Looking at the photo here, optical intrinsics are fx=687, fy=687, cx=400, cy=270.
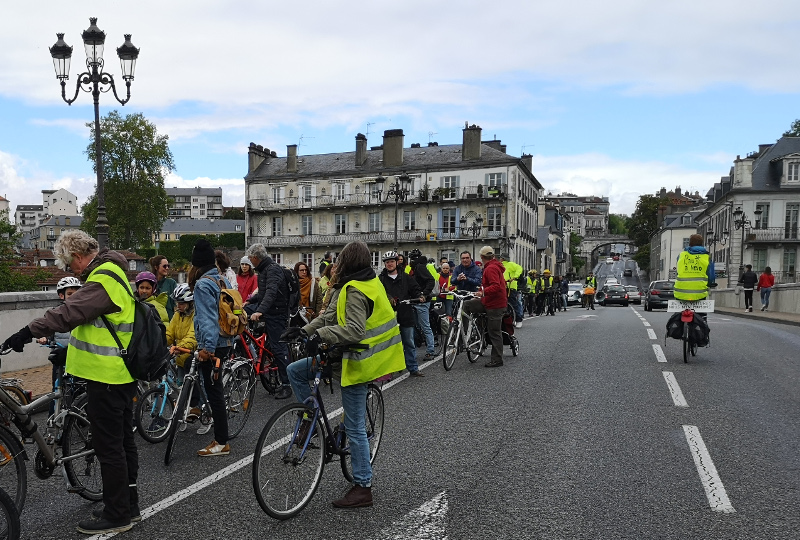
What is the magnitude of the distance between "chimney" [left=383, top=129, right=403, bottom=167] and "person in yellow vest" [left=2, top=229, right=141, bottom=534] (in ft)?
212

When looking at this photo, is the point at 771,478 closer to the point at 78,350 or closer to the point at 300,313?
the point at 78,350

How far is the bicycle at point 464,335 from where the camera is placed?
1136 centimetres

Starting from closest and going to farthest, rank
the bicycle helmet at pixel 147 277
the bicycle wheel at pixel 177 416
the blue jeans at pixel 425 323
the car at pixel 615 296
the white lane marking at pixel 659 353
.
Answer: the bicycle wheel at pixel 177 416
the bicycle helmet at pixel 147 277
the white lane marking at pixel 659 353
the blue jeans at pixel 425 323
the car at pixel 615 296

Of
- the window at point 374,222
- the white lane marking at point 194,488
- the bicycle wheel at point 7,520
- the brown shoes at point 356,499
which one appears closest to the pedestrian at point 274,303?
the white lane marking at point 194,488

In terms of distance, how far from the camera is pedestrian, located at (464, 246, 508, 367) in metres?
11.5

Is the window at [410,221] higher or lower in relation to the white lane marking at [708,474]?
higher

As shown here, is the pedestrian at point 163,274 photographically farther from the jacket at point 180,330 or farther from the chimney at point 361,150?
the chimney at point 361,150

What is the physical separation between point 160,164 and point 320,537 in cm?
6504

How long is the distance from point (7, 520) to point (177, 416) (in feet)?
7.70

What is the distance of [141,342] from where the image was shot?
4.62 m

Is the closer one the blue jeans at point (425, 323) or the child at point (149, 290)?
the child at point (149, 290)

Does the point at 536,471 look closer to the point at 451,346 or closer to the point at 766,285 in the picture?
the point at 451,346

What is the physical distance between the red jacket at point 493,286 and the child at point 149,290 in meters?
5.31

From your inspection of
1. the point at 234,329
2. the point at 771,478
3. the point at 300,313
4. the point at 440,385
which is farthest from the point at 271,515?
the point at 300,313
